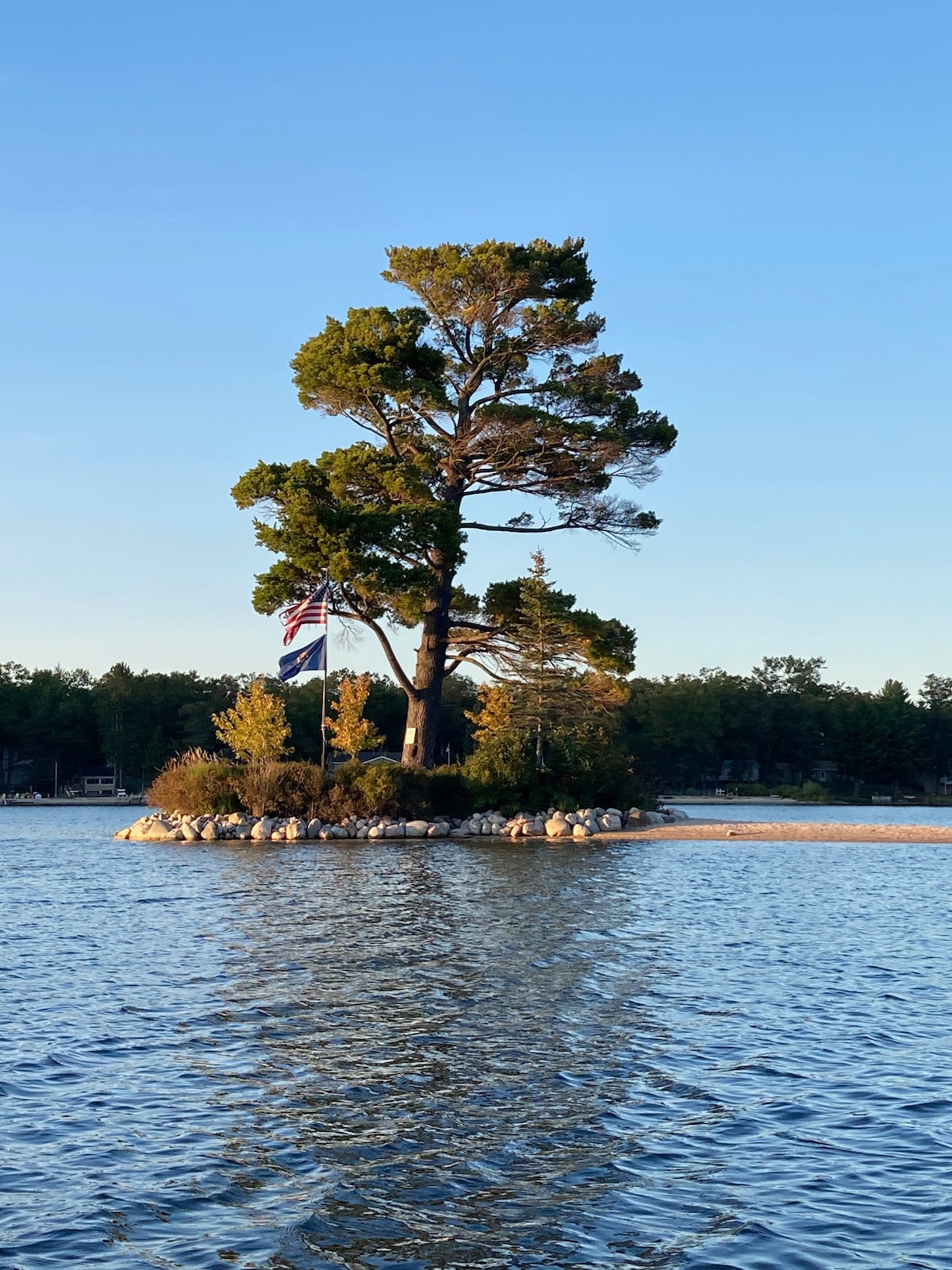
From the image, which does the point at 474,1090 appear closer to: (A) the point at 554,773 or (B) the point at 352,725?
(A) the point at 554,773

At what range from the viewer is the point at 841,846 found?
120 ft

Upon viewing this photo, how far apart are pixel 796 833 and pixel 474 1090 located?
3150cm

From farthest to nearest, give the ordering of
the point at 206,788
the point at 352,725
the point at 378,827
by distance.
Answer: the point at 352,725, the point at 206,788, the point at 378,827

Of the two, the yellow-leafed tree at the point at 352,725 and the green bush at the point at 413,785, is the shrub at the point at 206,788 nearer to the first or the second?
the green bush at the point at 413,785

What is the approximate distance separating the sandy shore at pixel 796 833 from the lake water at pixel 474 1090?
18.7 metres

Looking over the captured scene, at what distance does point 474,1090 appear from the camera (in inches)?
353

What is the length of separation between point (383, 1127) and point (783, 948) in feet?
29.3

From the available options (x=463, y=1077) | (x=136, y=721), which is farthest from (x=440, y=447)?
(x=136, y=721)

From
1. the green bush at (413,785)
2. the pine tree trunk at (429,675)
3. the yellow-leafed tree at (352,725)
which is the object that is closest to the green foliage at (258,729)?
the yellow-leafed tree at (352,725)

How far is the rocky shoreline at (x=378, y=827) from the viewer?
121 ft

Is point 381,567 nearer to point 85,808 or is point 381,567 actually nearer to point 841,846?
point 841,846

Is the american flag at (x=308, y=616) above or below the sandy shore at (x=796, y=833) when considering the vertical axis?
above

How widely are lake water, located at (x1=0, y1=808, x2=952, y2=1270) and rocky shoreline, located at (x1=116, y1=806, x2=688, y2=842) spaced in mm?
17948

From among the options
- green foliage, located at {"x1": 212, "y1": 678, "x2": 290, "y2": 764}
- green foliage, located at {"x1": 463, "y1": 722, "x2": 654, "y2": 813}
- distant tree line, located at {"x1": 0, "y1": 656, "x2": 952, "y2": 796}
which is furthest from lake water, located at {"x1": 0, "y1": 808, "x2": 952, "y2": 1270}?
distant tree line, located at {"x1": 0, "y1": 656, "x2": 952, "y2": 796}
